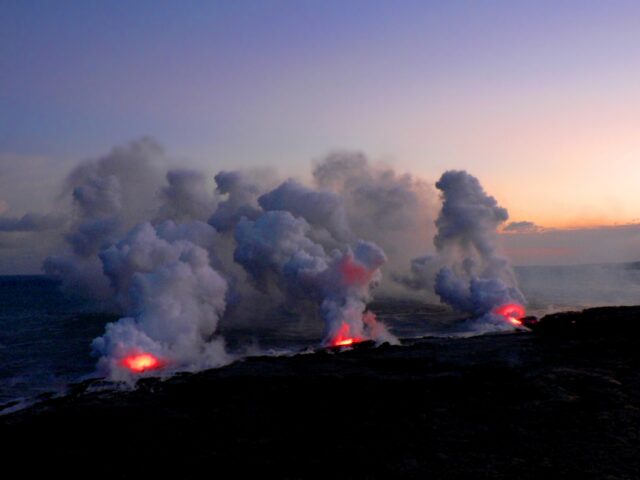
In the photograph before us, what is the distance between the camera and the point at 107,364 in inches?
1889

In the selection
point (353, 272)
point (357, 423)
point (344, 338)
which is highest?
point (353, 272)

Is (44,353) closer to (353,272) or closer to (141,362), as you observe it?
(141,362)

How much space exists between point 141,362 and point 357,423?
27.3 m

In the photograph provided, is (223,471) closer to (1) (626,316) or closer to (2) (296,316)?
(1) (626,316)

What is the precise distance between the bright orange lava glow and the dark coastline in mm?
6714

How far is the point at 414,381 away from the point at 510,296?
175 feet

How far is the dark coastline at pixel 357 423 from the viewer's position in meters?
24.2

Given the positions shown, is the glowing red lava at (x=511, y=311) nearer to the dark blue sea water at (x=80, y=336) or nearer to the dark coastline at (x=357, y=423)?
the dark blue sea water at (x=80, y=336)

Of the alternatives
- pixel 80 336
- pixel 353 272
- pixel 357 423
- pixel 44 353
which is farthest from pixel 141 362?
pixel 80 336

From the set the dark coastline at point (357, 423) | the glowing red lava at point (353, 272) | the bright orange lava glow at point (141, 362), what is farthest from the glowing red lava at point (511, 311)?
the bright orange lava glow at point (141, 362)

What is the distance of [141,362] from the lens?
4938 cm

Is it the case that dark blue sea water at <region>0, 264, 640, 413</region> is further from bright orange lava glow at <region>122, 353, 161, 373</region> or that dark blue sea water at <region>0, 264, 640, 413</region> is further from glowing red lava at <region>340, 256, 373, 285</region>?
glowing red lava at <region>340, 256, 373, 285</region>

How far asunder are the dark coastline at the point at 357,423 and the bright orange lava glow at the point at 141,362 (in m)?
6.71

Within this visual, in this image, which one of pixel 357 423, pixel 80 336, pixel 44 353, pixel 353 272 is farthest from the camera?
pixel 80 336
